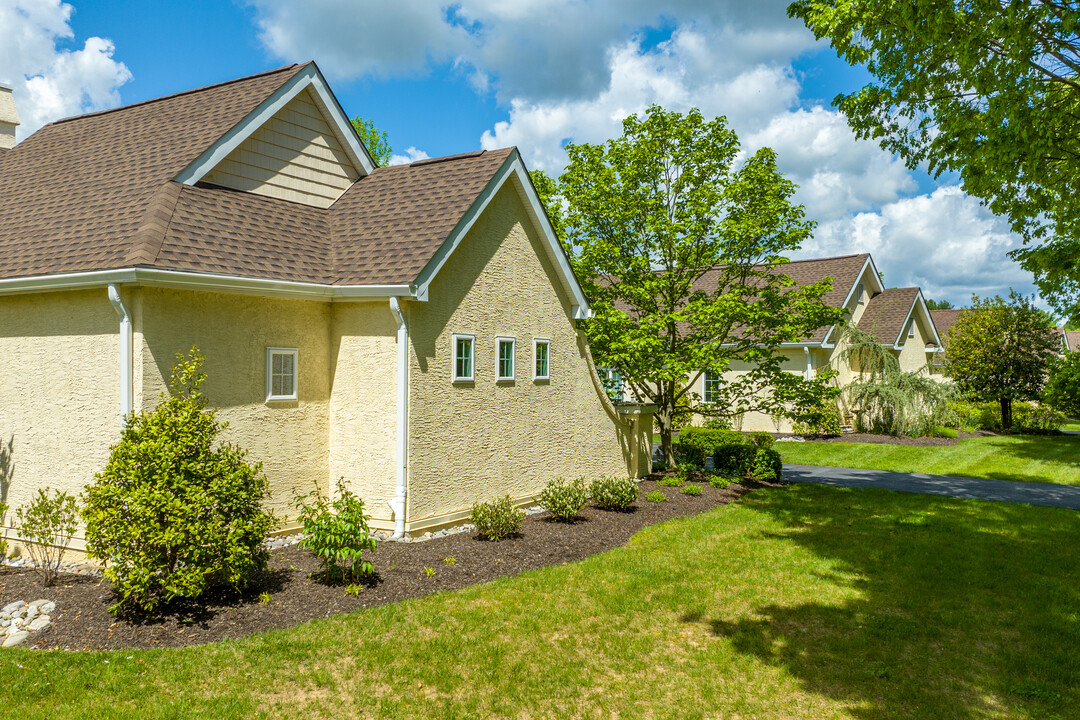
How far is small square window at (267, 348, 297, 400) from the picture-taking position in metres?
10.8

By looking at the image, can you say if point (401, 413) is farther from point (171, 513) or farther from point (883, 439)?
point (883, 439)

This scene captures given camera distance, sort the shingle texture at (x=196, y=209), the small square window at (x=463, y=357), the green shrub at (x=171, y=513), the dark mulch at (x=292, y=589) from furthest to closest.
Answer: the small square window at (x=463, y=357), the shingle texture at (x=196, y=209), the green shrub at (x=171, y=513), the dark mulch at (x=292, y=589)

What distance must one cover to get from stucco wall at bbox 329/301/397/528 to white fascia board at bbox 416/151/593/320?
1.04 m

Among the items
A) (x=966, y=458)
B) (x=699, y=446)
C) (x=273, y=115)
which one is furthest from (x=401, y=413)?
(x=966, y=458)

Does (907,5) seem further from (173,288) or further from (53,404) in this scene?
(53,404)

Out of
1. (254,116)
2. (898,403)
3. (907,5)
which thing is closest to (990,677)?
(907,5)

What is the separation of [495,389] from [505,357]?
728mm

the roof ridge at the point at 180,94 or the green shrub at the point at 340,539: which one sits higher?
the roof ridge at the point at 180,94

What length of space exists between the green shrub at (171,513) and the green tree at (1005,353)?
33.6 m

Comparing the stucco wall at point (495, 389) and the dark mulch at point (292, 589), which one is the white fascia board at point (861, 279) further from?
the dark mulch at point (292, 589)

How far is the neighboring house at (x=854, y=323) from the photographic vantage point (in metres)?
28.7

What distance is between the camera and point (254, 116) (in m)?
12.2

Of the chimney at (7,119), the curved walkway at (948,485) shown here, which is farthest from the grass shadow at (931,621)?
the chimney at (7,119)

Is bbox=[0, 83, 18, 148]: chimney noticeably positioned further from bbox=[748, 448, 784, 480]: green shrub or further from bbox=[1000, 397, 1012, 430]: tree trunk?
bbox=[1000, 397, 1012, 430]: tree trunk
